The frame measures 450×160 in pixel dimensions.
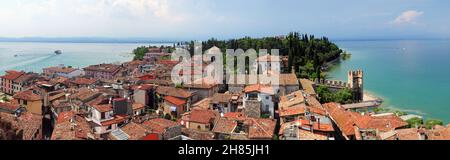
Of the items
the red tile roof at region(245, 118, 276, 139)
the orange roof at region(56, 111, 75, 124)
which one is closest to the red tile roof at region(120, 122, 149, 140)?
the orange roof at region(56, 111, 75, 124)

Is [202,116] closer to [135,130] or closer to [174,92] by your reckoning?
[135,130]

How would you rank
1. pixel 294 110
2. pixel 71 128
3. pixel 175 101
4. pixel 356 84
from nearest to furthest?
pixel 71 128, pixel 294 110, pixel 175 101, pixel 356 84

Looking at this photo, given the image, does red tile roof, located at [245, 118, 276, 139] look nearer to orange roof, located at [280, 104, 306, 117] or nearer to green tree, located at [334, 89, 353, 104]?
orange roof, located at [280, 104, 306, 117]

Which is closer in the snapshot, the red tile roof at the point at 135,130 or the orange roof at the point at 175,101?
the red tile roof at the point at 135,130

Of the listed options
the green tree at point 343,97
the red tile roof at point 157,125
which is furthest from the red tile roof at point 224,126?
the green tree at point 343,97

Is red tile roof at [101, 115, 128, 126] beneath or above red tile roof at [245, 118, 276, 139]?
beneath

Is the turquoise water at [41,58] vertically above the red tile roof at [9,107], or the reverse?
the turquoise water at [41,58]

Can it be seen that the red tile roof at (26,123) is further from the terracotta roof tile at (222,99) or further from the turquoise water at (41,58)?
the turquoise water at (41,58)

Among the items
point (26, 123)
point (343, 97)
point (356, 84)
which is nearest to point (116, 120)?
point (26, 123)

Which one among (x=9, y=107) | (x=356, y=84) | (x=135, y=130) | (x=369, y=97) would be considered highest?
(x=356, y=84)

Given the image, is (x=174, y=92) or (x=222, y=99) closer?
(x=222, y=99)

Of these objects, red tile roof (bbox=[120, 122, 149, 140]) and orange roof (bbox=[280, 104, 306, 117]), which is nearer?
red tile roof (bbox=[120, 122, 149, 140])

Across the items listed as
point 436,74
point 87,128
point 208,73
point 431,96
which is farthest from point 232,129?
point 436,74
